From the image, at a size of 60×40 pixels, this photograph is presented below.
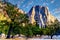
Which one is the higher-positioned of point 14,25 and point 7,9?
point 7,9

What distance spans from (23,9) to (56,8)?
27.0 inches

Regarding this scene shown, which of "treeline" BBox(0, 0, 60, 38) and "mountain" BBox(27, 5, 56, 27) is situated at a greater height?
"mountain" BBox(27, 5, 56, 27)

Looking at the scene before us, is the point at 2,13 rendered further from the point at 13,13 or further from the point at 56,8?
the point at 56,8

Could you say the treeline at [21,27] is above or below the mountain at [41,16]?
below

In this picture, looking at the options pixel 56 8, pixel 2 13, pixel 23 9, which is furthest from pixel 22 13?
pixel 56 8

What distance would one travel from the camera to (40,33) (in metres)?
4.37

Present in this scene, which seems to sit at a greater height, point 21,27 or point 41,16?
point 41,16

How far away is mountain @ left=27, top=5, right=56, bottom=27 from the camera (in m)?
4.40

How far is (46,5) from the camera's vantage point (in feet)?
14.6

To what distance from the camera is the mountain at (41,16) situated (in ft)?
14.4

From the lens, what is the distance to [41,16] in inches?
174

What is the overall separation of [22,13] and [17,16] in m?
0.12

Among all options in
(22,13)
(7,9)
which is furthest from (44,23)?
(7,9)

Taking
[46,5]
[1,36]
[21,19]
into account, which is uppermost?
[46,5]
